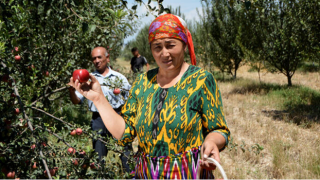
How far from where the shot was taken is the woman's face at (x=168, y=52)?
1212mm

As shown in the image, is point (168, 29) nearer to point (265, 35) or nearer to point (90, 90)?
point (90, 90)

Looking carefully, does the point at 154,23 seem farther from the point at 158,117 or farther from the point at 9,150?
the point at 9,150

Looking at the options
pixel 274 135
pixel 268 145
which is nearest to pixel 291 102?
pixel 274 135

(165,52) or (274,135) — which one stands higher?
(165,52)

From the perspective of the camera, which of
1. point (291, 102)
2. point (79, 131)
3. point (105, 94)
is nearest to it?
point (79, 131)

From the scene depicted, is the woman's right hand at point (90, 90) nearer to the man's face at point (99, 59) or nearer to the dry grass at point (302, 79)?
the man's face at point (99, 59)

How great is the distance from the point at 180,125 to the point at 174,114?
0.06 meters

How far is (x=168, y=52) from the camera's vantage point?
1212 mm

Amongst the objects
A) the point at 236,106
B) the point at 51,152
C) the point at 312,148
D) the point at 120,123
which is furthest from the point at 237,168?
the point at 236,106

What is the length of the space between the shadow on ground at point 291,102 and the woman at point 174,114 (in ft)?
16.2

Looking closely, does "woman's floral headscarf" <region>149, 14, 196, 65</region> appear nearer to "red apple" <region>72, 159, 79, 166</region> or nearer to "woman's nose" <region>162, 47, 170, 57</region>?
"woman's nose" <region>162, 47, 170, 57</region>

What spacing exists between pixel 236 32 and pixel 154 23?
12.2 m

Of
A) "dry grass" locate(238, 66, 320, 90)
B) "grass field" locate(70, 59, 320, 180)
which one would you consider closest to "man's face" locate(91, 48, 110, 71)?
"grass field" locate(70, 59, 320, 180)

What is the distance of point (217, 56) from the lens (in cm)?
1341
